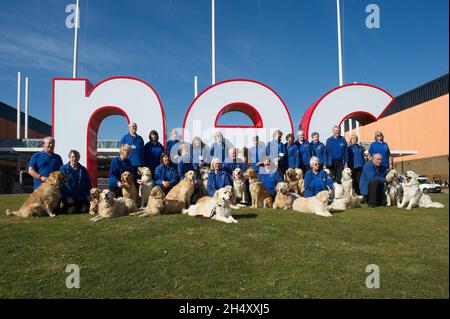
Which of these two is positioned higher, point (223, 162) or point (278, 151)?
point (278, 151)

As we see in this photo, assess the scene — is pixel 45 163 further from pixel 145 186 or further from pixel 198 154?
pixel 198 154

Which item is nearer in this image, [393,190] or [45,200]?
[45,200]

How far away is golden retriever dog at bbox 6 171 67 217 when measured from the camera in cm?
677

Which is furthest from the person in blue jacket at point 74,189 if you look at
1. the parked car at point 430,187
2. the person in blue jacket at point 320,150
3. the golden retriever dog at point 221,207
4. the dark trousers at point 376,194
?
the dark trousers at point 376,194

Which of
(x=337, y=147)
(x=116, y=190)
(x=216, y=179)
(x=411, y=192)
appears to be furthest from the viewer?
(x=337, y=147)

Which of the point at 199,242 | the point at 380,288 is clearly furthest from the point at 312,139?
the point at 380,288

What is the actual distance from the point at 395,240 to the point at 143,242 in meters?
3.63

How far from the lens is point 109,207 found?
6.46 meters

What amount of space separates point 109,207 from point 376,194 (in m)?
6.82

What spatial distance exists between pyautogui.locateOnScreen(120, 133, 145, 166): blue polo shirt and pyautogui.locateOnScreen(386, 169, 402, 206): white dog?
676 cm

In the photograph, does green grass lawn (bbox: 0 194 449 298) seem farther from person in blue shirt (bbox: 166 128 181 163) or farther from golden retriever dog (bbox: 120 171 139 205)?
person in blue shirt (bbox: 166 128 181 163)

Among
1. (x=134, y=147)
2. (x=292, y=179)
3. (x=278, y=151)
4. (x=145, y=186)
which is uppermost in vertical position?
(x=134, y=147)

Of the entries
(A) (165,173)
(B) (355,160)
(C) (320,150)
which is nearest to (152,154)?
(A) (165,173)

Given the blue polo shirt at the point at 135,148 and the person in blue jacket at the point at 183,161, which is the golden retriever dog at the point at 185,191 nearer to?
the person in blue jacket at the point at 183,161
